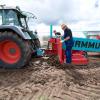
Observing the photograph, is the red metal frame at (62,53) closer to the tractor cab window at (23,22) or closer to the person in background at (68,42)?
the person in background at (68,42)

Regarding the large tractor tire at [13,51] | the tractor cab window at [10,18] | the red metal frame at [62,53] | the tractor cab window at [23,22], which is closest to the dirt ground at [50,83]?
the large tractor tire at [13,51]

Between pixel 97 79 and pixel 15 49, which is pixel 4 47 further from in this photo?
pixel 97 79

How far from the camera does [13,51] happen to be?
9.93 meters

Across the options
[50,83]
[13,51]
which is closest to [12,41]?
[13,51]

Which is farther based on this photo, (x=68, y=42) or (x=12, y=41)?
(x=68, y=42)

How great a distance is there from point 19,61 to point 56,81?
2.15 m

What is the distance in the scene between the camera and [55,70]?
9344mm

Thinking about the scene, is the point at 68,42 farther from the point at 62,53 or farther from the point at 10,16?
the point at 10,16

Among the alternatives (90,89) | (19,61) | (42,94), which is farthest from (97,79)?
(19,61)

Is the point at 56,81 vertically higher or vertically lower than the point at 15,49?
lower

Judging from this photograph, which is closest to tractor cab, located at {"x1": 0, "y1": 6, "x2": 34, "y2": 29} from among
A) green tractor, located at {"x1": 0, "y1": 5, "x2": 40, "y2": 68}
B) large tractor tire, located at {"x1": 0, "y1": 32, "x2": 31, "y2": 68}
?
green tractor, located at {"x1": 0, "y1": 5, "x2": 40, "y2": 68}

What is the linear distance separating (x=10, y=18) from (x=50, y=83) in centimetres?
346

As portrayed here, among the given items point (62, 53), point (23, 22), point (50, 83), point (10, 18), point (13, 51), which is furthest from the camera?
point (23, 22)

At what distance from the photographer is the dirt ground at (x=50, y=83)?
6.69 meters
